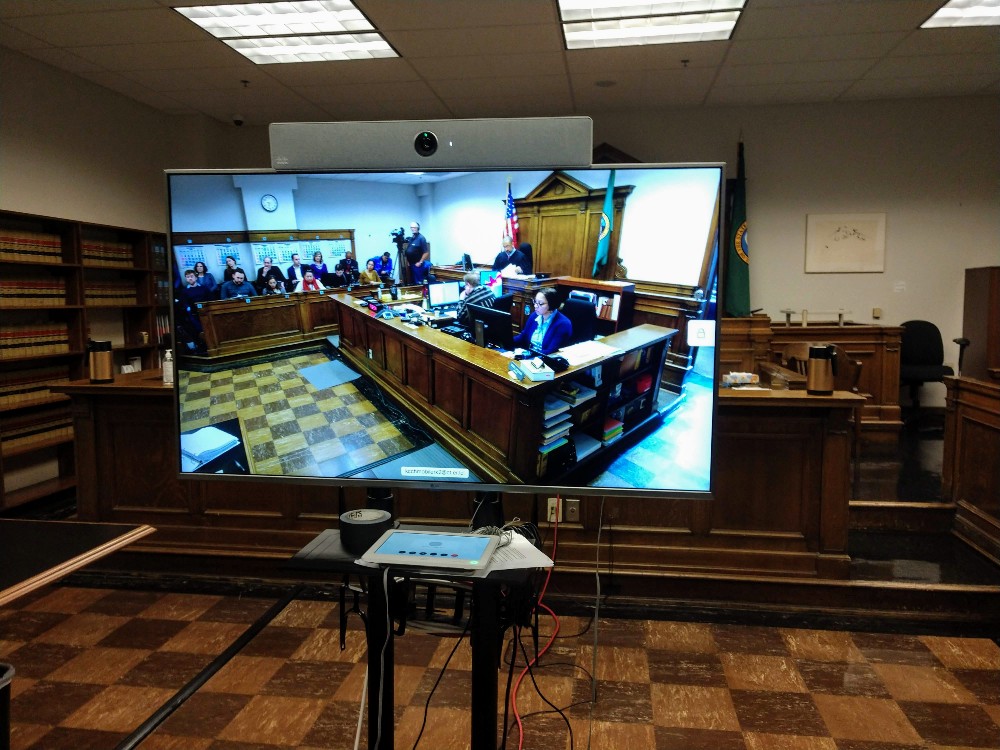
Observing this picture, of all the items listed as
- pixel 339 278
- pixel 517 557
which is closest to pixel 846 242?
pixel 339 278

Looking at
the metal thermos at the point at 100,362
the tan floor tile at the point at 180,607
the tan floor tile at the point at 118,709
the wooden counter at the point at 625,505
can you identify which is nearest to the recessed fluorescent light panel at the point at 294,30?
the metal thermos at the point at 100,362

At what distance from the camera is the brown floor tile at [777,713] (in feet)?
6.73

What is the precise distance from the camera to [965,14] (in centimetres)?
413

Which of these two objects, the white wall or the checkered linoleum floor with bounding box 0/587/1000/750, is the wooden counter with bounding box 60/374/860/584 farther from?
the white wall

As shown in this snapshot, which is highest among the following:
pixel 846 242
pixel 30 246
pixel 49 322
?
pixel 846 242

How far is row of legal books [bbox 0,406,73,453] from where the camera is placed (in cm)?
421

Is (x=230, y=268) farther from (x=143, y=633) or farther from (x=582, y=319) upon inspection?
(x=143, y=633)

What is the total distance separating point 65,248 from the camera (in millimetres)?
4629

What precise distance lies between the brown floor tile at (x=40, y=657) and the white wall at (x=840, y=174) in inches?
160

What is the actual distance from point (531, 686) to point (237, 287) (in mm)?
1656

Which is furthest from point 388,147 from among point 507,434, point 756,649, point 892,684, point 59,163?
point 59,163

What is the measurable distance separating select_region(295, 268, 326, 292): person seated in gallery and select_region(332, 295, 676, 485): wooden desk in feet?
0.20

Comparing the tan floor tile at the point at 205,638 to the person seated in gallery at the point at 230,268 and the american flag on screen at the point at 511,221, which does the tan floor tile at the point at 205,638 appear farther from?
the american flag on screen at the point at 511,221

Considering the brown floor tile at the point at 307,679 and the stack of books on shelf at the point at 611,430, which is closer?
the stack of books on shelf at the point at 611,430
